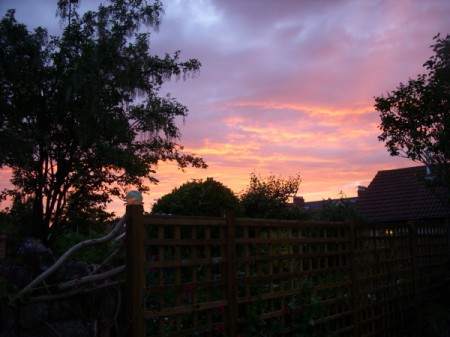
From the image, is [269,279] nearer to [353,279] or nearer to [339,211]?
[353,279]

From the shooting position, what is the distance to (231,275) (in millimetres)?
4520

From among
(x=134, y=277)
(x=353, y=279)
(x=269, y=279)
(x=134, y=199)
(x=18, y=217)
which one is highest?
(x=18, y=217)

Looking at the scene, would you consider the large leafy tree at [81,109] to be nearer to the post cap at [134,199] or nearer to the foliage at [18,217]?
the foliage at [18,217]

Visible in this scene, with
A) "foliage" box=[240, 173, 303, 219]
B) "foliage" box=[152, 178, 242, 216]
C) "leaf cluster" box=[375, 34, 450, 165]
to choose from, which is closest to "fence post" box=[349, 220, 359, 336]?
"foliage" box=[152, 178, 242, 216]

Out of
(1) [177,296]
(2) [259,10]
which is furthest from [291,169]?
(1) [177,296]

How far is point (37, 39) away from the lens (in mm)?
13570

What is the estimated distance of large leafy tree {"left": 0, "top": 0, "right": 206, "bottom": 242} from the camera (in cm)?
1317

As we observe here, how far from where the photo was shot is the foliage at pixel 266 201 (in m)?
14.6

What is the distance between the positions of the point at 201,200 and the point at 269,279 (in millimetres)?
5190

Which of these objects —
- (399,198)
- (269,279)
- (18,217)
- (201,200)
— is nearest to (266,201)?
(201,200)

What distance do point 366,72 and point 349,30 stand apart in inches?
A: 81.4

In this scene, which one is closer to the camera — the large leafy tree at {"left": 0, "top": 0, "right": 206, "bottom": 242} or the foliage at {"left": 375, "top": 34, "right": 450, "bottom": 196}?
the foliage at {"left": 375, "top": 34, "right": 450, "bottom": 196}

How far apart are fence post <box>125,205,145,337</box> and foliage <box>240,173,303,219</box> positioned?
35.2 ft

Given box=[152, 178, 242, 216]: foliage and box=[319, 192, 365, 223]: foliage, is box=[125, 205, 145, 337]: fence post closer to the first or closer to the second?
box=[152, 178, 242, 216]: foliage
